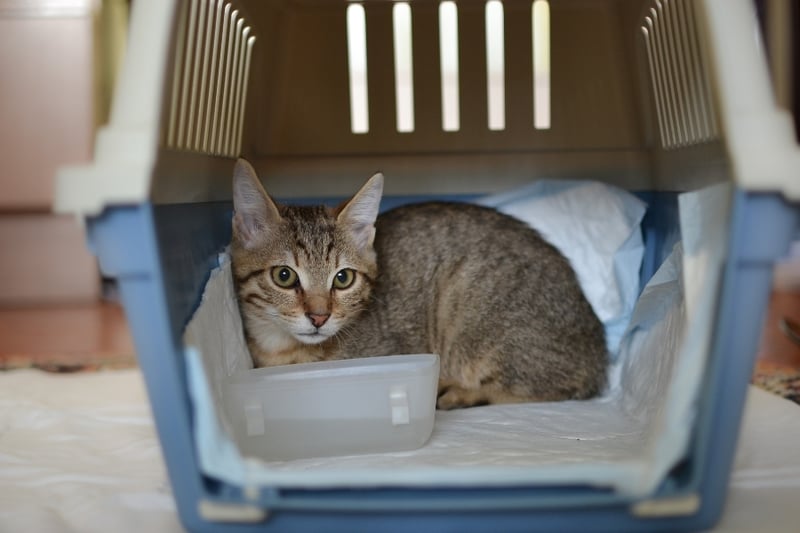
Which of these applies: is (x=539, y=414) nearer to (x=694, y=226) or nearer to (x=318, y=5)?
(x=694, y=226)

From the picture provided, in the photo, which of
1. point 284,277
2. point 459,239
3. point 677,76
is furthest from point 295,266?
point 677,76

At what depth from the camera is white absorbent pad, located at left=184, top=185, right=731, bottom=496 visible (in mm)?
1040

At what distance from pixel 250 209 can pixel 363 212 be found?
244 mm

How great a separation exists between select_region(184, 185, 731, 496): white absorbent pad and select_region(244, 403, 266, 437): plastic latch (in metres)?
0.07

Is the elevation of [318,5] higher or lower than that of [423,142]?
higher

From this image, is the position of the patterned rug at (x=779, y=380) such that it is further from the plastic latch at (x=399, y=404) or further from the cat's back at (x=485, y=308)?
the plastic latch at (x=399, y=404)

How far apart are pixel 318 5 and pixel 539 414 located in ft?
4.14

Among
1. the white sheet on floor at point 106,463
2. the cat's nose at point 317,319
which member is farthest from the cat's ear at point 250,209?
the white sheet on floor at point 106,463

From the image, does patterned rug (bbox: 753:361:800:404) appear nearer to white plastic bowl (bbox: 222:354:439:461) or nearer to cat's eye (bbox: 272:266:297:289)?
white plastic bowl (bbox: 222:354:439:461)

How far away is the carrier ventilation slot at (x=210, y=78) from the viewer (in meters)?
1.31

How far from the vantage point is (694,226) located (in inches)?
49.9

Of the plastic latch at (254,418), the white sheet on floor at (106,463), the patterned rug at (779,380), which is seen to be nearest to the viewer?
the white sheet on floor at (106,463)

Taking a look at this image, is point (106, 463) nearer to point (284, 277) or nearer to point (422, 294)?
point (284, 277)

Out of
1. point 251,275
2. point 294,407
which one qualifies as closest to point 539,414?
point 294,407
